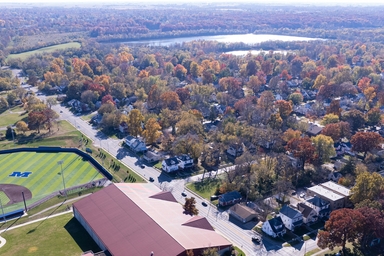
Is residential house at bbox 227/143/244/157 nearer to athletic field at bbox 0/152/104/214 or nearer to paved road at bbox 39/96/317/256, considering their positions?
paved road at bbox 39/96/317/256

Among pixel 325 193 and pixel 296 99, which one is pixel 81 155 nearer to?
pixel 325 193

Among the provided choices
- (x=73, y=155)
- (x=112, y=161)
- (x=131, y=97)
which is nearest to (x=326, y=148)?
(x=112, y=161)

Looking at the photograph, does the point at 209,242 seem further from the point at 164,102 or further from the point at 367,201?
the point at 164,102

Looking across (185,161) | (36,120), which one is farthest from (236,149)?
(36,120)

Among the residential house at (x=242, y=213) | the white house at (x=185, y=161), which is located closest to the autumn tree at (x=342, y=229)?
the residential house at (x=242, y=213)

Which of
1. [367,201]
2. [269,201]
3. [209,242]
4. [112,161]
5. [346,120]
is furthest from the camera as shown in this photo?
[346,120]
